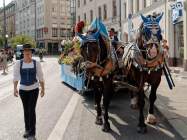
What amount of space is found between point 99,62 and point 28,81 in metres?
1.71

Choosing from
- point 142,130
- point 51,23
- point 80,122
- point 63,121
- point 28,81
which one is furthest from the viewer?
point 51,23

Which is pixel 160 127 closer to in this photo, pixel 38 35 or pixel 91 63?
pixel 91 63

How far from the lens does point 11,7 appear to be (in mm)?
130625

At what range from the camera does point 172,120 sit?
9023 mm

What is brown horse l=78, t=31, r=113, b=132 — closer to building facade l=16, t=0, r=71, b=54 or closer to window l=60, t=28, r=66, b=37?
building facade l=16, t=0, r=71, b=54

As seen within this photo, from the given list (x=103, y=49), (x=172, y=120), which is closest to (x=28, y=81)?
(x=103, y=49)

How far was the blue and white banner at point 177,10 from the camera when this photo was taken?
24141mm

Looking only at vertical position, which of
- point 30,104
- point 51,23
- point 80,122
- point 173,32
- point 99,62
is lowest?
point 80,122

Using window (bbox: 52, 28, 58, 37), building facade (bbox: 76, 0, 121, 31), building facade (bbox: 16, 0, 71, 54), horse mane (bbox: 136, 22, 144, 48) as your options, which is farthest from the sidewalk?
window (bbox: 52, 28, 58, 37)

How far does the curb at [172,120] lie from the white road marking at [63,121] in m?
2.11

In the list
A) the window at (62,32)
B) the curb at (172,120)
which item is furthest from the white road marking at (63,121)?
the window at (62,32)

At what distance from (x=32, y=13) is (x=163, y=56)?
100198mm

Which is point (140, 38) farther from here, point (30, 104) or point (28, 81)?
point (30, 104)

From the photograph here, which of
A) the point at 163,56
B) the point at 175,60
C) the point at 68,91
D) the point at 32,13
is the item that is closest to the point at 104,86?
the point at 163,56
